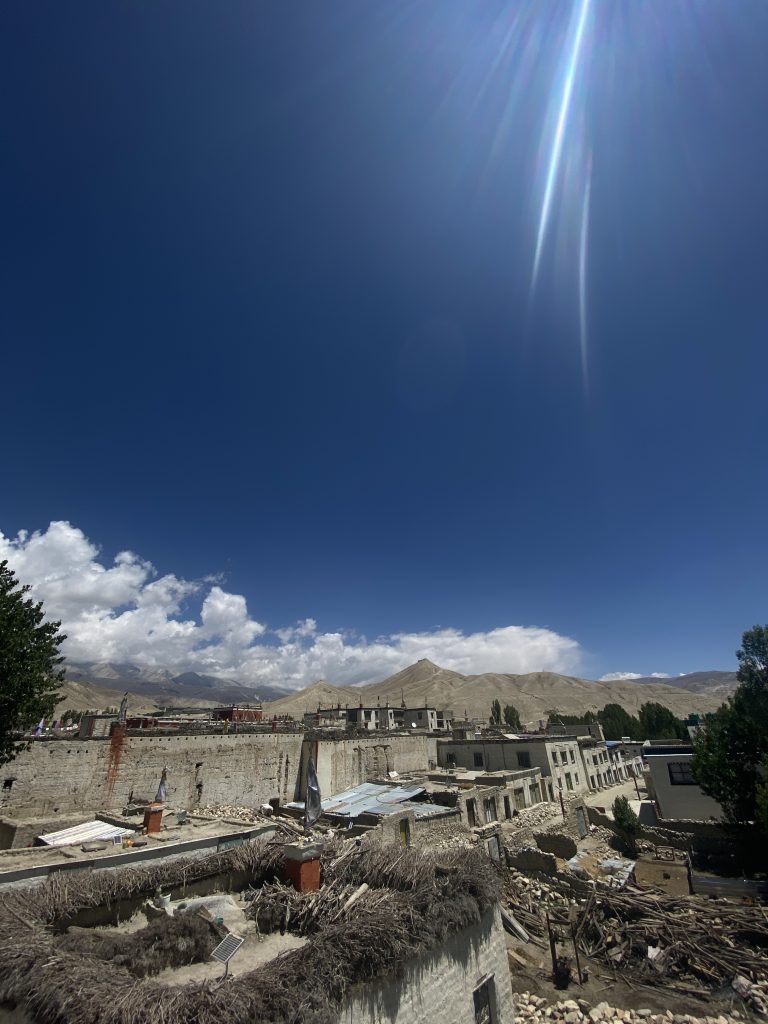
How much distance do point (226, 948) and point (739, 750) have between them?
33.9m

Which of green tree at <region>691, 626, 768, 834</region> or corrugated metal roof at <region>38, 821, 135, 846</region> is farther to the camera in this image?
green tree at <region>691, 626, 768, 834</region>

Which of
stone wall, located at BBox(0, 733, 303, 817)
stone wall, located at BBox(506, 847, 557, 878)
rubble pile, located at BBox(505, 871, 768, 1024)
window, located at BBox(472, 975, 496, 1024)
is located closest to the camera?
window, located at BBox(472, 975, 496, 1024)

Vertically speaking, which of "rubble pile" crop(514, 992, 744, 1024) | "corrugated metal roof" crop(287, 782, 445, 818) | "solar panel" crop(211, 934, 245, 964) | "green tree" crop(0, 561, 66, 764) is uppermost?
"green tree" crop(0, 561, 66, 764)

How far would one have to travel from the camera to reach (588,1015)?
13.3 metres

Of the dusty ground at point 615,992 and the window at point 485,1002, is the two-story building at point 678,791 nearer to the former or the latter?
the dusty ground at point 615,992

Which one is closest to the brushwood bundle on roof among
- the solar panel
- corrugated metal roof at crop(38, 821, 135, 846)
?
the solar panel

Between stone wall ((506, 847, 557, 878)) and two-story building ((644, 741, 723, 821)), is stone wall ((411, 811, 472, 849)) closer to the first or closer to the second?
stone wall ((506, 847, 557, 878))

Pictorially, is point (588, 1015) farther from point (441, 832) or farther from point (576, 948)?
point (441, 832)

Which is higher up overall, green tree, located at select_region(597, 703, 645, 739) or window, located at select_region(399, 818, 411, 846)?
window, located at select_region(399, 818, 411, 846)

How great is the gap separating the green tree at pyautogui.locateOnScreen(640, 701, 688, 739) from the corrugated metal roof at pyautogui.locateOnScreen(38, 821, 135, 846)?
75883 mm

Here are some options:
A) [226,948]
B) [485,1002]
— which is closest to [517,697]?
[485,1002]

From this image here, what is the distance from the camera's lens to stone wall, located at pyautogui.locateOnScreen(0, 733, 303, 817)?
24000 mm

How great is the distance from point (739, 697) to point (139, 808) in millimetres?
40338

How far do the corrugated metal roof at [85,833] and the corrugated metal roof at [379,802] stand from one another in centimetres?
1099
